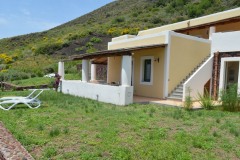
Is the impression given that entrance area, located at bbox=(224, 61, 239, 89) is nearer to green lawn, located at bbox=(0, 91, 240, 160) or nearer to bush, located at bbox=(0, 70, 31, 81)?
green lawn, located at bbox=(0, 91, 240, 160)

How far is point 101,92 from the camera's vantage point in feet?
56.0

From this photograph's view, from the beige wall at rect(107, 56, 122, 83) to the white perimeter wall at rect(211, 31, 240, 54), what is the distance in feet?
29.5

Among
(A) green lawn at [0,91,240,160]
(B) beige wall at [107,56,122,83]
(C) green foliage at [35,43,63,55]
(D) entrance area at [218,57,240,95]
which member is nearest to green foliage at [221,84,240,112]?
(A) green lawn at [0,91,240,160]

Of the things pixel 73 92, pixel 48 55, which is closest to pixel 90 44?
pixel 48 55

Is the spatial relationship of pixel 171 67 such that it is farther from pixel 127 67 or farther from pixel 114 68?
pixel 114 68

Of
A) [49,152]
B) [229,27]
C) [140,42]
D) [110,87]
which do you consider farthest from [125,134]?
[229,27]

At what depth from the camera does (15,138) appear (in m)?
8.20

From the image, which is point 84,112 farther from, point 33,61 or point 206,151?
point 33,61

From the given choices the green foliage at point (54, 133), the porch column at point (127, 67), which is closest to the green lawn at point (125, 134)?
the green foliage at point (54, 133)

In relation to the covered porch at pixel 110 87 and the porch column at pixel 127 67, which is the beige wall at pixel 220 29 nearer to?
the covered porch at pixel 110 87

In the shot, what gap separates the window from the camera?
1874cm

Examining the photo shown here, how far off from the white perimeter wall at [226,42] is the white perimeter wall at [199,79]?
958mm

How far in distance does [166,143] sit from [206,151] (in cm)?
114

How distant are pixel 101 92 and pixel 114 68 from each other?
297 inches
